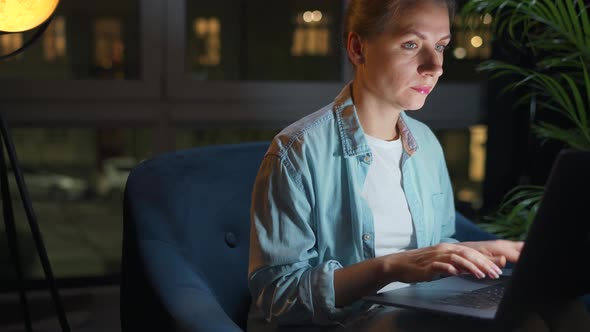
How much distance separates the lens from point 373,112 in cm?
140

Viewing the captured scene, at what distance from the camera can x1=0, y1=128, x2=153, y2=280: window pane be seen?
273cm

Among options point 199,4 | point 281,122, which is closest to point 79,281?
point 281,122

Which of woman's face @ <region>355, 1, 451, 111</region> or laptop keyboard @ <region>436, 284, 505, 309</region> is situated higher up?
woman's face @ <region>355, 1, 451, 111</region>

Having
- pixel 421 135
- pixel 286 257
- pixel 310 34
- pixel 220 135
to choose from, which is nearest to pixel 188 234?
pixel 286 257

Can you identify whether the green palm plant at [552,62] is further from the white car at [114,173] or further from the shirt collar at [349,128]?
the white car at [114,173]

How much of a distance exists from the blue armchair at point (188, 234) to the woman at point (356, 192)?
16cm

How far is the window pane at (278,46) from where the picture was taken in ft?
9.62

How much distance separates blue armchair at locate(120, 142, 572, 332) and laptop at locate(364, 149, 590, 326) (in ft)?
1.30

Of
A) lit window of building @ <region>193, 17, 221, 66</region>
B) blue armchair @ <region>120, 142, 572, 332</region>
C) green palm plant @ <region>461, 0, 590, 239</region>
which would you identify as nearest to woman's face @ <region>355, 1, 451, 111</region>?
blue armchair @ <region>120, 142, 572, 332</region>

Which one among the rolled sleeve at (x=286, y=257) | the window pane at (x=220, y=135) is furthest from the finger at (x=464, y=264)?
the window pane at (x=220, y=135)

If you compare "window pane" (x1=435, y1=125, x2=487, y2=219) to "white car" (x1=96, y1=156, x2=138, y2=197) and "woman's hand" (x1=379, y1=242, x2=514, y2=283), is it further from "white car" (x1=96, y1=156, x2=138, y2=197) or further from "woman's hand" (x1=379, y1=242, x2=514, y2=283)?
"woman's hand" (x1=379, y1=242, x2=514, y2=283)

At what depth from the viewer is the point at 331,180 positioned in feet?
4.36

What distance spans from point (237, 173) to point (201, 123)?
1.04m

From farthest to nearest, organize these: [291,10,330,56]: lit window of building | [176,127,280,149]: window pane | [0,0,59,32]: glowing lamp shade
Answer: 1. [291,10,330,56]: lit window of building
2. [176,127,280,149]: window pane
3. [0,0,59,32]: glowing lamp shade
